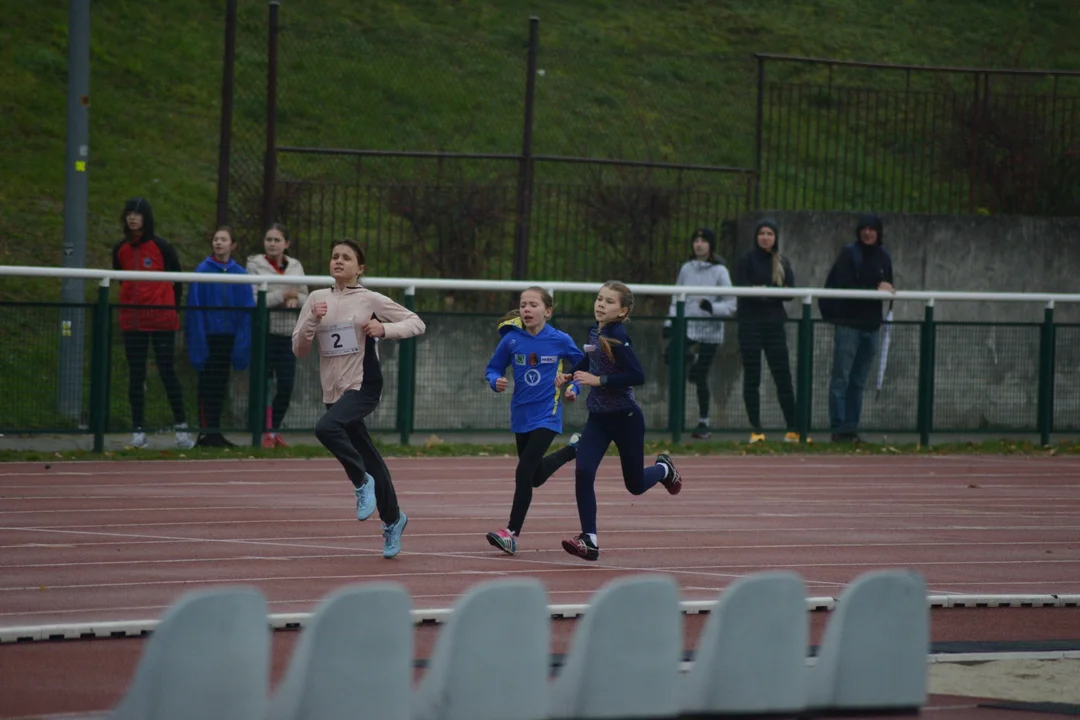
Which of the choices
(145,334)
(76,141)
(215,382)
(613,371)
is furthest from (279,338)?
Answer: (613,371)

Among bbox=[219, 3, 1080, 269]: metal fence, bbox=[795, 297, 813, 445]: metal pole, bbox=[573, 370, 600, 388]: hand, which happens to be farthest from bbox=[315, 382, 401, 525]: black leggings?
bbox=[219, 3, 1080, 269]: metal fence

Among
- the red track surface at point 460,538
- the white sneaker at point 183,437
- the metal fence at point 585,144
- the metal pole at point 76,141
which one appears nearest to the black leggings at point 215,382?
the white sneaker at point 183,437

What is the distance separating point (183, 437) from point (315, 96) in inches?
401

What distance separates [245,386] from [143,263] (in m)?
1.55

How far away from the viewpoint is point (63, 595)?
28.4ft

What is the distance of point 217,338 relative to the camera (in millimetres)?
15633

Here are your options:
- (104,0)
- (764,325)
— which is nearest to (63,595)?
(764,325)

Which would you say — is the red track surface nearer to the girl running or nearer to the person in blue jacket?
the girl running

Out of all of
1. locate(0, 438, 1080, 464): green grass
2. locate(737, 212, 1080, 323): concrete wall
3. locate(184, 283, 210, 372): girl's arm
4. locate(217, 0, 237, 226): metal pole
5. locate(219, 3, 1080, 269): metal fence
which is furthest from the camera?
locate(737, 212, 1080, 323): concrete wall

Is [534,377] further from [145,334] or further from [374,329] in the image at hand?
[145,334]

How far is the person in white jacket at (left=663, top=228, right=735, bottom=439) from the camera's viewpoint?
1745 centimetres

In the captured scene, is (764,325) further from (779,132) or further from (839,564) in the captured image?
(839,564)

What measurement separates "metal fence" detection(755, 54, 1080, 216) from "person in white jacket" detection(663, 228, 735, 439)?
3.99 metres

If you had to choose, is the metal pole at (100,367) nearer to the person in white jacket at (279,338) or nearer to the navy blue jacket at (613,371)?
the person in white jacket at (279,338)
